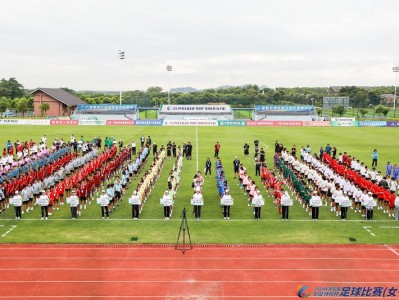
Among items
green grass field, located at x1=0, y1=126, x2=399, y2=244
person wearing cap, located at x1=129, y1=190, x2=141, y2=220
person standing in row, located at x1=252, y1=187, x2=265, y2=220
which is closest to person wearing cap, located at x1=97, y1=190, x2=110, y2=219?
green grass field, located at x1=0, y1=126, x2=399, y2=244

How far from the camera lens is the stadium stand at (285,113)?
7025 cm

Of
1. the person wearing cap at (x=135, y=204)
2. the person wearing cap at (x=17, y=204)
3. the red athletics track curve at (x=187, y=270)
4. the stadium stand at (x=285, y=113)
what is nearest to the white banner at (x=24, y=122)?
the stadium stand at (x=285, y=113)

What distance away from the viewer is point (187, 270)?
1160cm

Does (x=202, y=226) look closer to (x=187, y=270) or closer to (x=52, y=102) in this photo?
(x=187, y=270)

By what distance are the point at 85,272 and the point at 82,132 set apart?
37.8 meters

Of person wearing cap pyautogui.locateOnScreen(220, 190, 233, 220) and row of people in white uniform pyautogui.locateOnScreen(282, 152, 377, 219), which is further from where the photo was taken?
row of people in white uniform pyautogui.locateOnScreen(282, 152, 377, 219)

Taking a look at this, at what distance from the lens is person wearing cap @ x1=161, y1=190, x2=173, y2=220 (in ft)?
51.7

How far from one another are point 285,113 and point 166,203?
58.7 m

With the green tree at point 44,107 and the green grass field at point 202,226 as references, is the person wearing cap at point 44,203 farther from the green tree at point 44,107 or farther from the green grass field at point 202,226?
the green tree at point 44,107

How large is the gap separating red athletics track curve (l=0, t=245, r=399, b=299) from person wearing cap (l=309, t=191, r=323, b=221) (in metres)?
2.67

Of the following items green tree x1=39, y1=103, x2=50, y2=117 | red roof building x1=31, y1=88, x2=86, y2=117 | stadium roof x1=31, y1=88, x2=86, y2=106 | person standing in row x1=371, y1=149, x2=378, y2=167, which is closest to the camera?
person standing in row x1=371, y1=149, x2=378, y2=167

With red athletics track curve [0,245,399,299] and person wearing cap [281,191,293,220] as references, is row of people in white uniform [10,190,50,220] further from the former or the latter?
person wearing cap [281,191,293,220]

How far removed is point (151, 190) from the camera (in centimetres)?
2064

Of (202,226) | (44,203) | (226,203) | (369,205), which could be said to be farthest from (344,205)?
(44,203)
